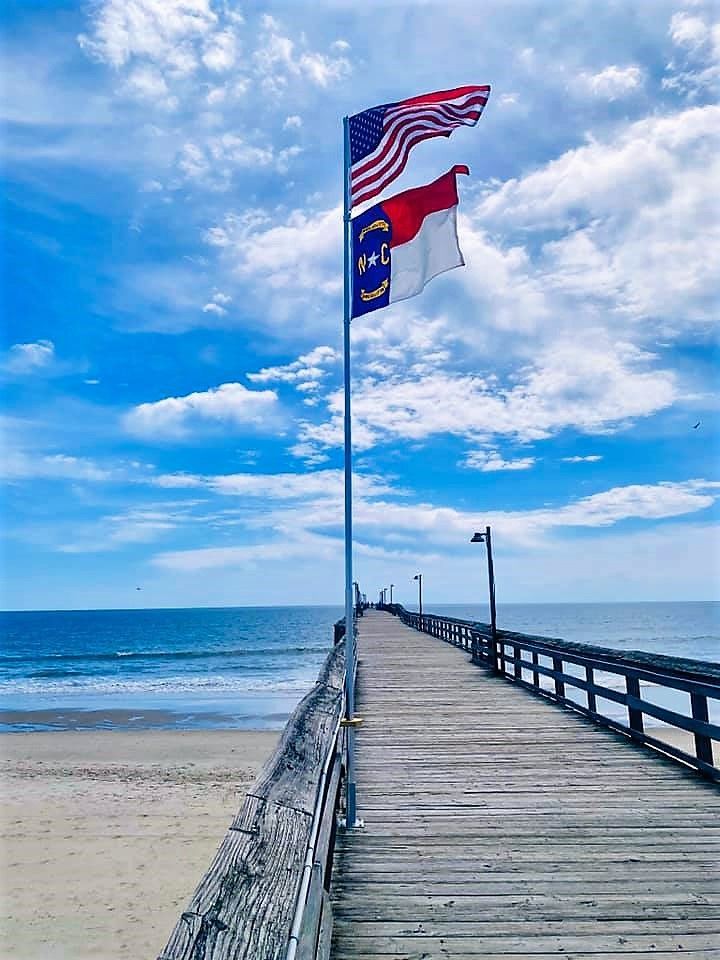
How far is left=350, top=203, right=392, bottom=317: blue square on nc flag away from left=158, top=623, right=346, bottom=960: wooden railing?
408cm

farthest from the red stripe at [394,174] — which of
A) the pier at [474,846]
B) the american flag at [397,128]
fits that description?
the pier at [474,846]

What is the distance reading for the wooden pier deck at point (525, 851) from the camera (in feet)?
11.4

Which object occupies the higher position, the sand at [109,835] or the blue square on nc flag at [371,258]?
the blue square on nc flag at [371,258]

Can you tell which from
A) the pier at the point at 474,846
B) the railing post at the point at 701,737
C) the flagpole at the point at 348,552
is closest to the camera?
the pier at the point at 474,846

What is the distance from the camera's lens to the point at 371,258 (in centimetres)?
596

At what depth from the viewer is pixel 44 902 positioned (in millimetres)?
10039

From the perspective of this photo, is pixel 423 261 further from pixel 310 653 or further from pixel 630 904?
pixel 310 653

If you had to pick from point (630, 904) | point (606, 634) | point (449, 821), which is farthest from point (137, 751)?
point (606, 634)

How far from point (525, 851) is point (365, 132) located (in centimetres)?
591

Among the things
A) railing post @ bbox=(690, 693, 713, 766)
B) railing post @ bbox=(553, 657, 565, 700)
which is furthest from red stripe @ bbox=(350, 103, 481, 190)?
railing post @ bbox=(553, 657, 565, 700)

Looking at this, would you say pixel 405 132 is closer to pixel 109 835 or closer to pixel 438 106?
pixel 438 106

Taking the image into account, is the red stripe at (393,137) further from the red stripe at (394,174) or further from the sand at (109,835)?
the sand at (109,835)

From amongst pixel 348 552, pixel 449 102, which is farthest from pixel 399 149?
pixel 348 552

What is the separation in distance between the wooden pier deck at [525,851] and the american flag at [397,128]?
5193 millimetres
